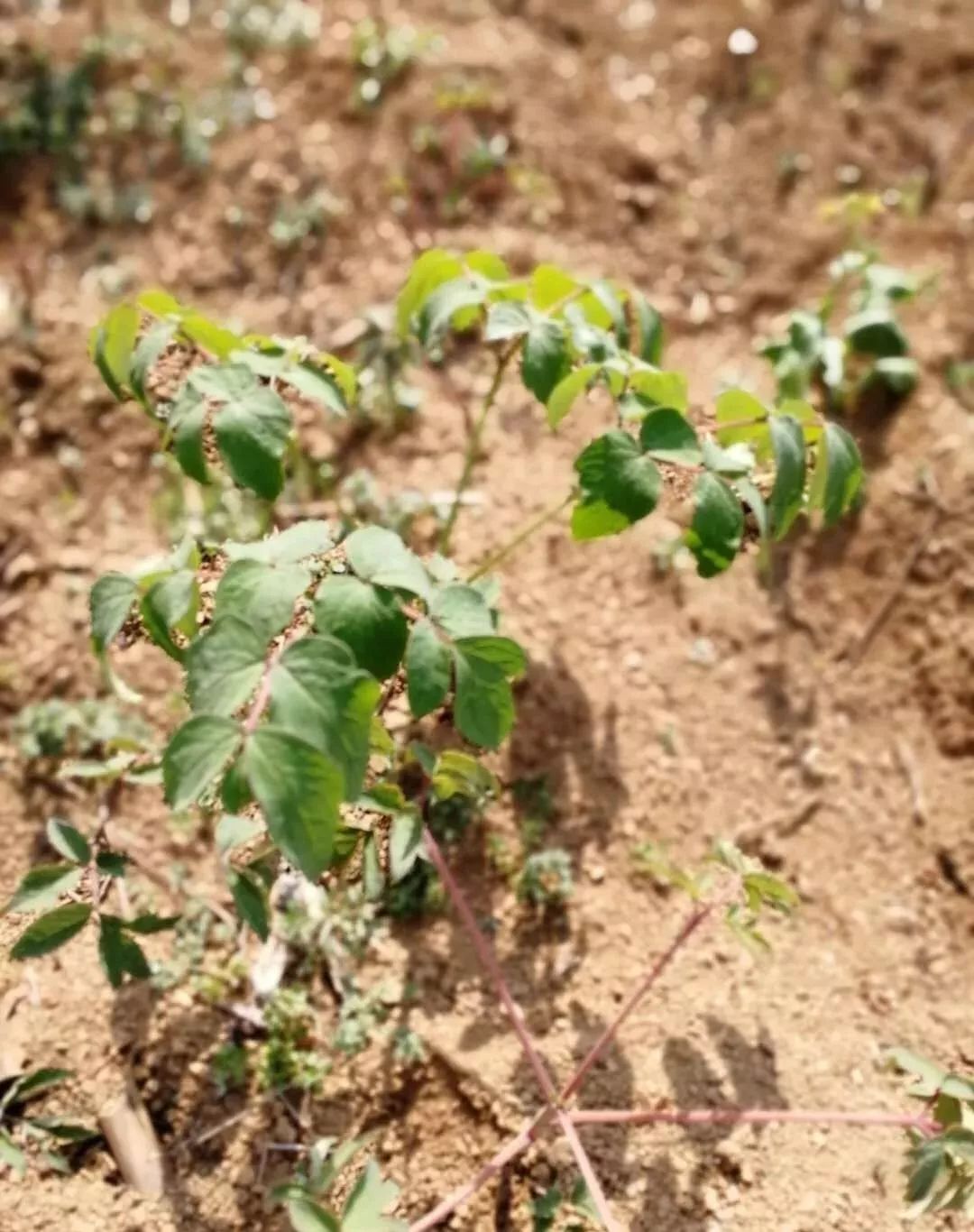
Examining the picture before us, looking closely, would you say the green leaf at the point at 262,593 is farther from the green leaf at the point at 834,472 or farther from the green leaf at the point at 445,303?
the green leaf at the point at 834,472

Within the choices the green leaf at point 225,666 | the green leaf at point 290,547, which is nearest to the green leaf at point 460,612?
the green leaf at point 290,547

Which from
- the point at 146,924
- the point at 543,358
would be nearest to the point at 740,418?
the point at 543,358

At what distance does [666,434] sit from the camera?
186 cm

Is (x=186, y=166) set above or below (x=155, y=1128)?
above

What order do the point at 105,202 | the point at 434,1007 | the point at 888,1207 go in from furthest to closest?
1. the point at 105,202
2. the point at 434,1007
3. the point at 888,1207

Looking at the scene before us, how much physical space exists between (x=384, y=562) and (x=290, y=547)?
132 millimetres

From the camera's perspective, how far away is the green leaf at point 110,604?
1751 mm

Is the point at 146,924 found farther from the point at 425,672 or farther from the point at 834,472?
the point at 834,472

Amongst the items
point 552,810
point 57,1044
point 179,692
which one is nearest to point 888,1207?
point 552,810

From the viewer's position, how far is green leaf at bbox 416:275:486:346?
2.11 metres

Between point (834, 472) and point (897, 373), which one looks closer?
point (834, 472)

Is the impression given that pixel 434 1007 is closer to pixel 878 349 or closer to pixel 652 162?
pixel 878 349

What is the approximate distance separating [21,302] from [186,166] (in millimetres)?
751

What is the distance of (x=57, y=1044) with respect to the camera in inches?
90.1
